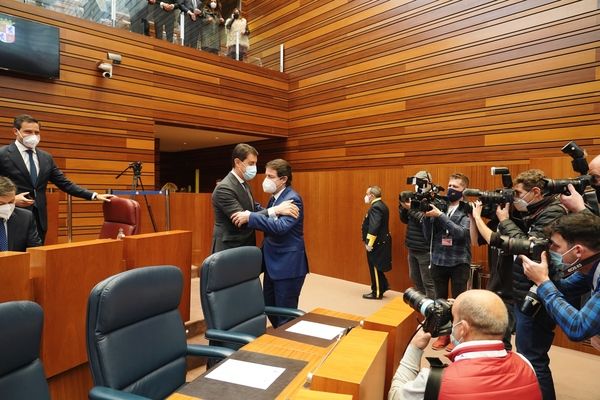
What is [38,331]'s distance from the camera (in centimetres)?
127

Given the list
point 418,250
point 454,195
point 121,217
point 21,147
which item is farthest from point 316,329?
point 21,147

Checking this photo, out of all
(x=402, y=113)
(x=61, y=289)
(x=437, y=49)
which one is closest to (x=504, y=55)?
(x=437, y=49)

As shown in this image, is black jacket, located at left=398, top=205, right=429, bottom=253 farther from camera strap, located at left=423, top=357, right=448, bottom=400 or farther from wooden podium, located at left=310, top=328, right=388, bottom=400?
camera strap, located at left=423, top=357, right=448, bottom=400

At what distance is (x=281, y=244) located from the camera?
104 inches

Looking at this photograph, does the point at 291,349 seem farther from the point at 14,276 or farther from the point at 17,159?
the point at 17,159

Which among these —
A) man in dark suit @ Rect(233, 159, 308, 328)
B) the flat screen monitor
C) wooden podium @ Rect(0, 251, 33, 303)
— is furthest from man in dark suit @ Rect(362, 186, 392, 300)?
Answer: the flat screen monitor

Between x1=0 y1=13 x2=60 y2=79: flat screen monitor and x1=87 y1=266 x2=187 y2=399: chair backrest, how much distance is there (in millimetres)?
4431

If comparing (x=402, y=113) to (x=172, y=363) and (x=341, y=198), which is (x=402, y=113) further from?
Answer: (x=172, y=363)

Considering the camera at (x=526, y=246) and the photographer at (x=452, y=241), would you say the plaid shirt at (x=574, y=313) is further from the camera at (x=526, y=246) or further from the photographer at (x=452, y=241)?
the photographer at (x=452, y=241)

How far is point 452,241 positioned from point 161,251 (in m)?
2.29

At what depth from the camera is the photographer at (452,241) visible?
134 inches

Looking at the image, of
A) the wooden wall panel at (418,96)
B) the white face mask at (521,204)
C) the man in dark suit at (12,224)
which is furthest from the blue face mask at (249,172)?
the wooden wall panel at (418,96)

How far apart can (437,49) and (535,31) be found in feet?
3.91

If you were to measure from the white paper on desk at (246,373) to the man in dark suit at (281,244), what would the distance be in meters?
1.16
